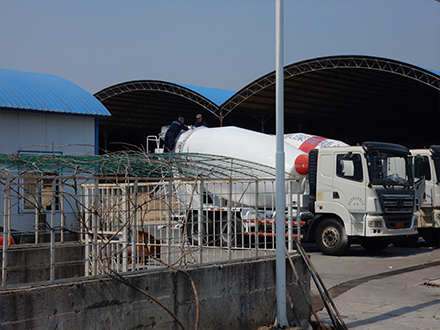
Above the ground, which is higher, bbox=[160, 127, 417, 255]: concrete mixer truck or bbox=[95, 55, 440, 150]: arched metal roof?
bbox=[95, 55, 440, 150]: arched metal roof

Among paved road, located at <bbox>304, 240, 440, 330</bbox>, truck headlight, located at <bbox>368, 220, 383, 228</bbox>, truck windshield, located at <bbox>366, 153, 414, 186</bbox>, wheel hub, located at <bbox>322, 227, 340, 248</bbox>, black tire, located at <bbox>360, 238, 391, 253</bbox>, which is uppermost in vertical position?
truck windshield, located at <bbox>366, 153, 414, 186</bbox>

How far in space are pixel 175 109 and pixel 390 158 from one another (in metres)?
22.9

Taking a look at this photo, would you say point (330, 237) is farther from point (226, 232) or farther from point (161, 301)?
point (161, 301)

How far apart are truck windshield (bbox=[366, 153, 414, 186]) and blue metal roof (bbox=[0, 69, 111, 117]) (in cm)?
857

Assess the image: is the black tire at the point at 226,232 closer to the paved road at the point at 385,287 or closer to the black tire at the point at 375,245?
the paved road at the point at 385,287

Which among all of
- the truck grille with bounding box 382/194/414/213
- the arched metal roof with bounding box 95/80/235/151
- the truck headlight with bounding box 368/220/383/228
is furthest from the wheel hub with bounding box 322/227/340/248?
the arched metal roof with bounding box 95/80/235/151

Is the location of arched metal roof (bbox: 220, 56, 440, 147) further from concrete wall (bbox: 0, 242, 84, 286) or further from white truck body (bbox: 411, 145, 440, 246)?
concrete wall (bbox: 0, 242, 84, 286)

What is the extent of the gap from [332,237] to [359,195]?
4.78 ft

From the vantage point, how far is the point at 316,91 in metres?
32.2

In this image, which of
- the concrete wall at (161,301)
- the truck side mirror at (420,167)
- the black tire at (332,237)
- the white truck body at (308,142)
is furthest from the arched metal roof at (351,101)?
the concrete wall at (161,301)

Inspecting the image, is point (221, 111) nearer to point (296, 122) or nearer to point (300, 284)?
point (296, 122)

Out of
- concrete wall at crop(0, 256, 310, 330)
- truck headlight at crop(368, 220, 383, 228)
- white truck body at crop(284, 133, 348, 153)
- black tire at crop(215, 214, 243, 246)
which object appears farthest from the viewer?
white truck body at crop(284, 133, 348, 153)

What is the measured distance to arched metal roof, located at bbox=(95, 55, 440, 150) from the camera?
2772 cm

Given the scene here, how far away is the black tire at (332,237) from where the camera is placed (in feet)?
49.1
